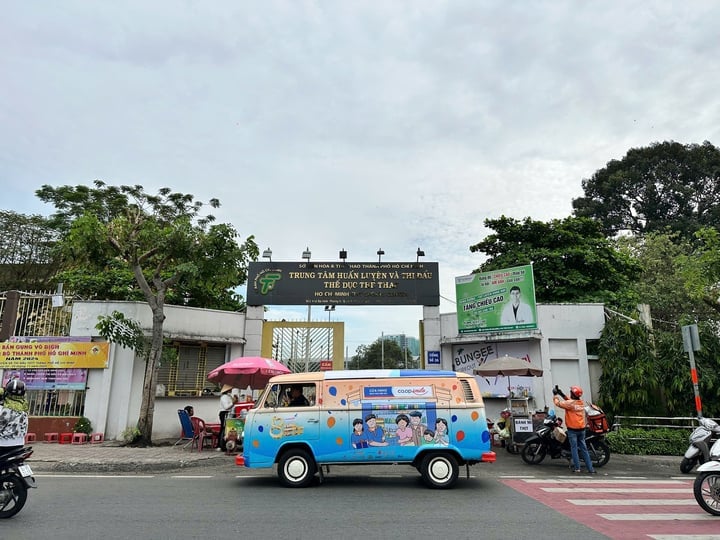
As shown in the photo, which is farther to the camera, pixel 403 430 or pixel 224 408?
pixel 224 408

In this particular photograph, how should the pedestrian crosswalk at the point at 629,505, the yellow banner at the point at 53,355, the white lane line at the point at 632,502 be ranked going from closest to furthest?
1. the pedestrian crosswalk at the point at 629,505
2. the white lane line at the point at 632,502
3. the yellow banner at the point at 53,355

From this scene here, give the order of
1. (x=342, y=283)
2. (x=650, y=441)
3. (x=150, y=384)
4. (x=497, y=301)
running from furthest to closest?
1. (x=342, y=283)
2. (x=497, y=301)
3. (x=150, y=384)
4. (x=650, y=441)

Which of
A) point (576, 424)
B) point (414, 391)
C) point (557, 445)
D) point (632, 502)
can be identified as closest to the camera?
point (632, 502)

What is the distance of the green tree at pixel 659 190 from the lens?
122 feet

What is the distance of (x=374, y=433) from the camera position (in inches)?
334

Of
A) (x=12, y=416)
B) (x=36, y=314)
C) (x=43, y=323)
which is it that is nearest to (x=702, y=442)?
(x=12, y=416)

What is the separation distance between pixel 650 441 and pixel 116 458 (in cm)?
1327

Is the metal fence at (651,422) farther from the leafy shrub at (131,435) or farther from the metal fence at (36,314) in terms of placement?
the metal fence at (36,314)

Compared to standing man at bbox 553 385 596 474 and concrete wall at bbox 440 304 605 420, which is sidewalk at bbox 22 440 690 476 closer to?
standing man at bbox 553 385 596 474

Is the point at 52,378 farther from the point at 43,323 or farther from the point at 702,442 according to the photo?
the point at 702,442

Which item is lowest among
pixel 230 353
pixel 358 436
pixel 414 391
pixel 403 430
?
pixel 358 436

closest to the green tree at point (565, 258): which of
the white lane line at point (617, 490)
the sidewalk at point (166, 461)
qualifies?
the sidewalk at point (166, 461)

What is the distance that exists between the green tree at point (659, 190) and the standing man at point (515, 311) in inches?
1061

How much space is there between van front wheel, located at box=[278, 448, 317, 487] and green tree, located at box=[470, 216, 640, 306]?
58.7 feet
